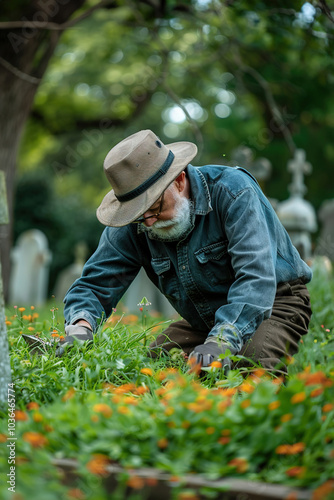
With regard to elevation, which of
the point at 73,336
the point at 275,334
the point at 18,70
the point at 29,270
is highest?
the point at 73,336

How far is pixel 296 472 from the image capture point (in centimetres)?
176

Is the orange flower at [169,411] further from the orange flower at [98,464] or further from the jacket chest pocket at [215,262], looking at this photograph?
the jacket chest pocket at [215,262]

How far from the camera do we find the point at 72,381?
103 inches

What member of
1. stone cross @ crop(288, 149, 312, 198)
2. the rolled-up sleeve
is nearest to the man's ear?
the rolled-up sleeve

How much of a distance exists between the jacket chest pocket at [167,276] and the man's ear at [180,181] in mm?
404

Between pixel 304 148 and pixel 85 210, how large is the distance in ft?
25.8

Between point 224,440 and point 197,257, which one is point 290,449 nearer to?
point 224,440

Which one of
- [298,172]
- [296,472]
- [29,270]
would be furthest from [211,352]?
[29,270]

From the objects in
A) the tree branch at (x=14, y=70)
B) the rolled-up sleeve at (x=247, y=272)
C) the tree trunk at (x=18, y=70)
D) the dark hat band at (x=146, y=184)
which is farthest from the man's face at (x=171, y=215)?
the tree trunk at (x=18, y=70)

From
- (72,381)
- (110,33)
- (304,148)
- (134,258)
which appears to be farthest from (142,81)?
(72,381)

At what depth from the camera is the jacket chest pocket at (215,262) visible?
322cm

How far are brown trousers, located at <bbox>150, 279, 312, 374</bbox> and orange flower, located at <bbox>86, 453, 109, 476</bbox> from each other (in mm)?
1241

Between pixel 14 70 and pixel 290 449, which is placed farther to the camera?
pixel 14 70

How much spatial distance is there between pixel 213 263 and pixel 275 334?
51 cm
